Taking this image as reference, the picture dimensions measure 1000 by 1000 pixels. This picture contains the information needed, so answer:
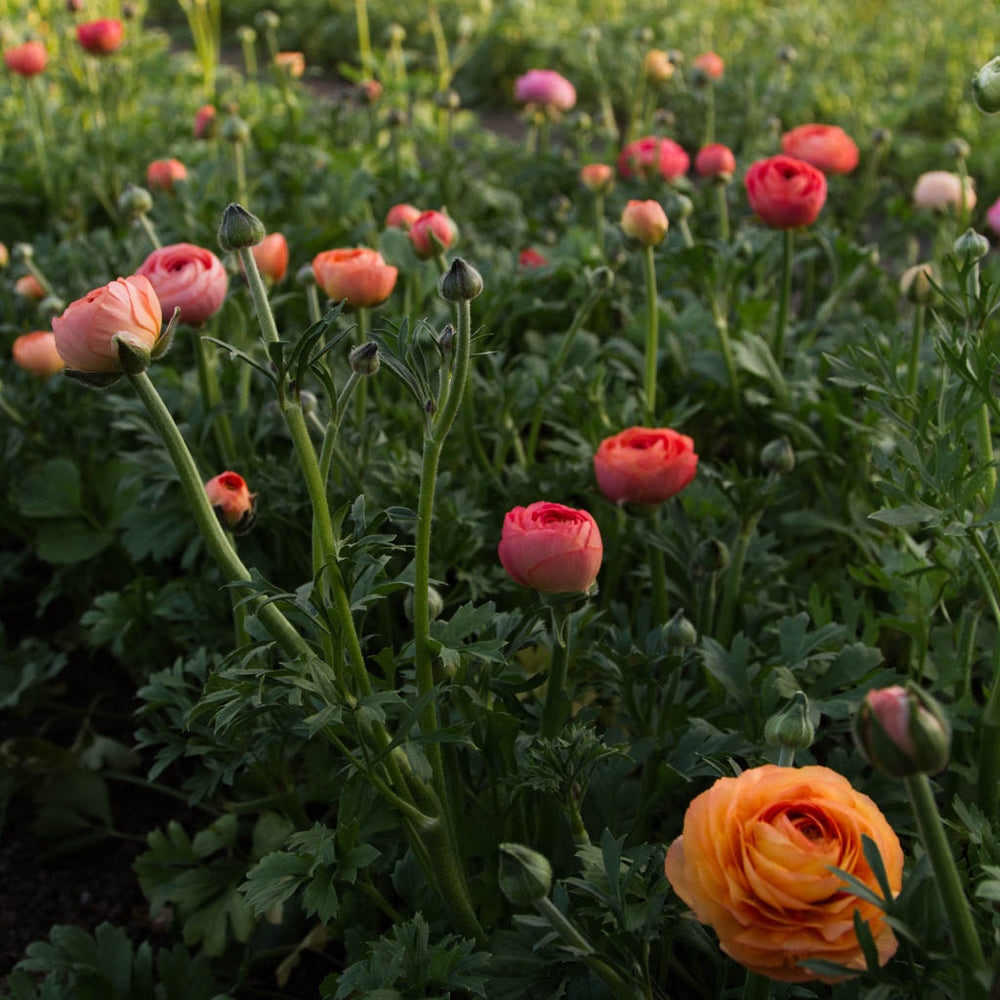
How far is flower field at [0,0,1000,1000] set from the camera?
0.83 metres

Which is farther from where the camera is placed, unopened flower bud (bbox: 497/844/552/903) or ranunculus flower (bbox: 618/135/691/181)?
ranunculus flower (bbox: 618/135/691/181)

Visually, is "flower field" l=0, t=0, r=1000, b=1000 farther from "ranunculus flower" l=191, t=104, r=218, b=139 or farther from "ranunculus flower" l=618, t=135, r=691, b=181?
"ranunculus flower" l=191, t=104, r=218, b=139

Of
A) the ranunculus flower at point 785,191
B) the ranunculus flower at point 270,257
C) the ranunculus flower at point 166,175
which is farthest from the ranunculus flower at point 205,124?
the ranunculus flower at point 785,191

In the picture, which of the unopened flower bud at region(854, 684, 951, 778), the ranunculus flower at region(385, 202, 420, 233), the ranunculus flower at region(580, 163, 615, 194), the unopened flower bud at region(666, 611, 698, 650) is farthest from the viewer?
the ranunculus flower at region(580, 163, 615, 194)

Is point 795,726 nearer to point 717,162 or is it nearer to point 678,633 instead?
point 678,633

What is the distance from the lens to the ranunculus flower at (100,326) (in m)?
0.81

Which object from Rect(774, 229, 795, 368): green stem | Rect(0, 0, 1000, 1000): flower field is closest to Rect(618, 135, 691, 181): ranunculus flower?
Rect(0, 0, 1000, 1000): flower field

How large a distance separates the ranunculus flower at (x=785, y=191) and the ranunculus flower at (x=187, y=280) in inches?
32.2

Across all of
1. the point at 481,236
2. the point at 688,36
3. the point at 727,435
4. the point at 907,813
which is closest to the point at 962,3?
the point at 688,36

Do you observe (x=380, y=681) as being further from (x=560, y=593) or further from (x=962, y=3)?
(x=962, y=3)

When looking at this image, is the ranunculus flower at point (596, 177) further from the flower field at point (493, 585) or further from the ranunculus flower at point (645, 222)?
the ranunculus flower at point (645, 222)

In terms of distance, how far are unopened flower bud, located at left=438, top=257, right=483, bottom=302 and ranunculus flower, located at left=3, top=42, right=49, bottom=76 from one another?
2.34 meters

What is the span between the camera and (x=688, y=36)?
5.02m

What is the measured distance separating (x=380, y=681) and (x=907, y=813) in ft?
1.80
